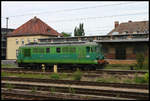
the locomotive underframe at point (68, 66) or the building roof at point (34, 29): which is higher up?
the building roof at point (34, 29)

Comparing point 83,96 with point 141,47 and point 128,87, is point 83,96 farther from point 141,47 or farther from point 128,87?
point 141,47

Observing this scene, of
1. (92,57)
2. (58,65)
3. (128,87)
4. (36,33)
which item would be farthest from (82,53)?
(36,33)

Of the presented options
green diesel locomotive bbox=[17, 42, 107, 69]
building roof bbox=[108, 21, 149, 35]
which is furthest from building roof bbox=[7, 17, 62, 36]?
green diesel locomotive bbox=[17, 42, 107, 69]

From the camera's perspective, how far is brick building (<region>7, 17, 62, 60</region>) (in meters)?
52.6

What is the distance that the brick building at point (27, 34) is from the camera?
52.6 metres

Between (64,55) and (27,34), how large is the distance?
30074 millimetres

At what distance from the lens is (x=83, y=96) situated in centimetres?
1126

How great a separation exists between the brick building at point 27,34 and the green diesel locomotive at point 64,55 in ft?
83.2

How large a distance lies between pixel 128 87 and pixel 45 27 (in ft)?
142

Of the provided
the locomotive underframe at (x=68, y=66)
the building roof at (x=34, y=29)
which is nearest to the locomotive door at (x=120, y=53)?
the locomotive underframe at (x=68, y=66)

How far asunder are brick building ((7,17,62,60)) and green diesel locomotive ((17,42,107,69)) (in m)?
25.4

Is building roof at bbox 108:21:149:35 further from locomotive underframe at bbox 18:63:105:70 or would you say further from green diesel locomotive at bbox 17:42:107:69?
green diesel locomotive at bbox 17:42:107:69

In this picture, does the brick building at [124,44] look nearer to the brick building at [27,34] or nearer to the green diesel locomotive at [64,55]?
the green diesel locomotive at [64,55]

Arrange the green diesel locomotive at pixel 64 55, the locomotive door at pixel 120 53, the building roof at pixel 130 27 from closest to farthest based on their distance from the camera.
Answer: the green diesel locomotive at pixel 64 55 < the locomotive door at pixel 120 53 < the building roof at pixel 130 27
